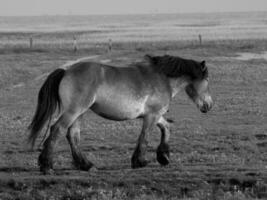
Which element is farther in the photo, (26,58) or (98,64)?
(26,58)

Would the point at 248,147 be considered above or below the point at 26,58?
above

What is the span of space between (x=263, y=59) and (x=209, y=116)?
2173cm

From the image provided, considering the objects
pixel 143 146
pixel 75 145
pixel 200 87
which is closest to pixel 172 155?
pixel 200 87

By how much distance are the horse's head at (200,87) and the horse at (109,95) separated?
0.06 feet

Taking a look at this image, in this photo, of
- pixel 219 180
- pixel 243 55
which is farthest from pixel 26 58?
pixel 219 180

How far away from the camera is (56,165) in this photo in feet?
42.4

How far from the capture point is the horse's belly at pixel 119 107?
1203 centimetres

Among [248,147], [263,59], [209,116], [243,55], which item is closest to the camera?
[248,147]

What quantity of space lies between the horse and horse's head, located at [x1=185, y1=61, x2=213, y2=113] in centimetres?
2

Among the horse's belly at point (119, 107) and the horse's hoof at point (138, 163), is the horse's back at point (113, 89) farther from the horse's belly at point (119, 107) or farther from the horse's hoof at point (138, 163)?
the horse's hoof at point (138, 163)

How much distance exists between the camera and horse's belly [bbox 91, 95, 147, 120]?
12031 millimetres

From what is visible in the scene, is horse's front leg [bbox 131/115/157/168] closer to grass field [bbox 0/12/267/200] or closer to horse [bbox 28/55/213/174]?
horse [bbox 28/55/213/174]

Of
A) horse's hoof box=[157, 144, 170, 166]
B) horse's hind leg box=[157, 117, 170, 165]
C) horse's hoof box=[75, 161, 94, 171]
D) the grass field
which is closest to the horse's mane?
horse's hind leg box=[157, 117, 170, 165]

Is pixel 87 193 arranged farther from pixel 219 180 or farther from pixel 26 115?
pixel 26 115
